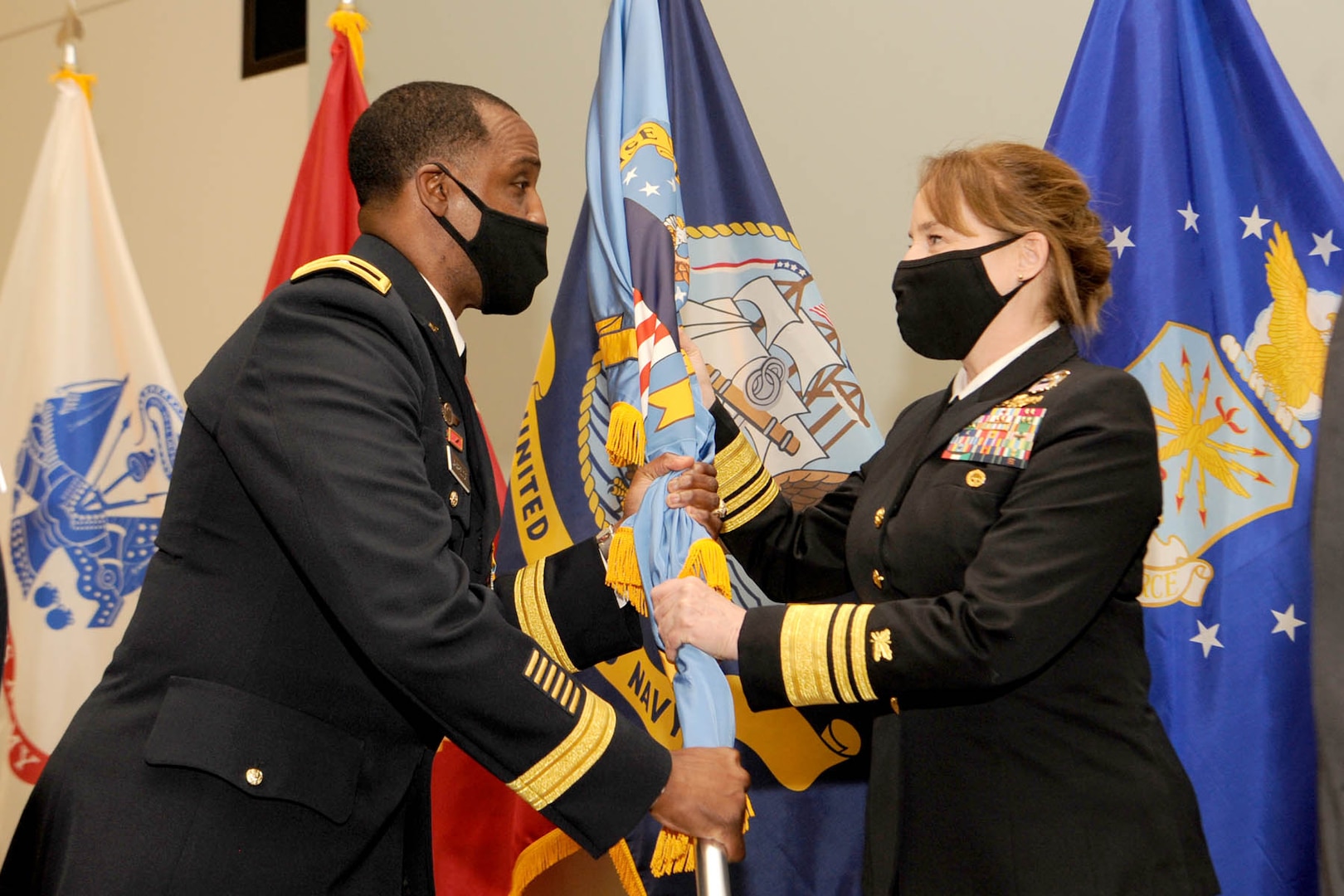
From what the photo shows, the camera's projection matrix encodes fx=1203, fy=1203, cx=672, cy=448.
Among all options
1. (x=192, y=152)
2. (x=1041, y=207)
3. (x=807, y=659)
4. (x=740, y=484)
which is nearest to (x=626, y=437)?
(x=740, y=484)

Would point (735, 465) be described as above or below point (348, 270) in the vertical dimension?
below

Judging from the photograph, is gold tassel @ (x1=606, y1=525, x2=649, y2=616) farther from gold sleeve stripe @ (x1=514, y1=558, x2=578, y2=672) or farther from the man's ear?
the man's ear

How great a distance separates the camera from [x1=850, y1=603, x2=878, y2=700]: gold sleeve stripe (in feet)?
5.10

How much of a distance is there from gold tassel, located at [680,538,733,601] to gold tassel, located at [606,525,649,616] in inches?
3.7

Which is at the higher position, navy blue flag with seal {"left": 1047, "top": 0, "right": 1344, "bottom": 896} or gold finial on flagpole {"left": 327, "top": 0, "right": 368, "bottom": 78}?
gold finial on flagpole {"left": 327, "top": 0, "right": 368, "bottom": 78}

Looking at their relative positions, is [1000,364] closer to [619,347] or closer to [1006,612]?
[1006,612]

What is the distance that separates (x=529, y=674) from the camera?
147 centimetres

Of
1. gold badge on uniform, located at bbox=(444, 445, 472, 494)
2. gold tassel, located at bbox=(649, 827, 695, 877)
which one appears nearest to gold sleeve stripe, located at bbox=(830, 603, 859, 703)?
gold tassel, located at bbox=(649, 827, 695, 877)

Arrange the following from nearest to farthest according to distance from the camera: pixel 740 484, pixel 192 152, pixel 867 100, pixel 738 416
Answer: pixel 740 484 → pixel 738 416 → pixel 867 100 → pixel 192 152

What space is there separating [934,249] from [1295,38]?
130cm

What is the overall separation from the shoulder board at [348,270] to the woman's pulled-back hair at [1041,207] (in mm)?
842

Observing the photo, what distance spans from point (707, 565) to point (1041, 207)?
2.38ft

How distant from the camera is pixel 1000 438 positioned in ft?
5.43

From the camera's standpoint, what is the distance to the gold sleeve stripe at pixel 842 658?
5.15ft
